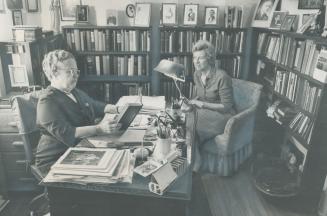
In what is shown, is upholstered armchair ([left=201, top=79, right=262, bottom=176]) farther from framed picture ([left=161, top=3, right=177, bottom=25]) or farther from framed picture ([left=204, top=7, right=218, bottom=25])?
framed picture ([left=161, top=3, right=177, bottom=25])

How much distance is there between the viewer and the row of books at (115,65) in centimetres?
369

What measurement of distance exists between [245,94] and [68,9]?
245 cm

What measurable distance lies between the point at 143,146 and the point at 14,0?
2617 millimetres

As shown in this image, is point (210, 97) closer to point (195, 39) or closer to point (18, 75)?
point (195, 39)

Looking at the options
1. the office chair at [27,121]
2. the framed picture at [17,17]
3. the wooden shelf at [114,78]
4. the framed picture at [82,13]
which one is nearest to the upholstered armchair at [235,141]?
the wooden shelf at [114,78]

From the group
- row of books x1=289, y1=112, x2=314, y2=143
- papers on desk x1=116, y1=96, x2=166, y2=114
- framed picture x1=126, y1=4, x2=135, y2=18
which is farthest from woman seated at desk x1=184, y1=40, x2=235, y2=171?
framed picture x1=126, y1=4, x2=135, y2=18

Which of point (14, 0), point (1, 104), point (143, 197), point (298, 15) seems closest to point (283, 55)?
point (298, 15)

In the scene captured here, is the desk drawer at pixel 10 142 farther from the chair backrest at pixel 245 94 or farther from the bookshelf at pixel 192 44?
the chair backrest at pixel 245 94

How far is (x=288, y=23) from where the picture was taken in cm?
304

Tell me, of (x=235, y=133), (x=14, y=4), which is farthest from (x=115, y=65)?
(x=235, y=133)

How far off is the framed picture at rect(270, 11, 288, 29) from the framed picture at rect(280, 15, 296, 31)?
81 millimetres

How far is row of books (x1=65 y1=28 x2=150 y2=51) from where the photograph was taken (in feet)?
11.7

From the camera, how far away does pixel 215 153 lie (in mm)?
2820

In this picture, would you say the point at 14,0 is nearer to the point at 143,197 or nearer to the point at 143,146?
the point at 143,146
